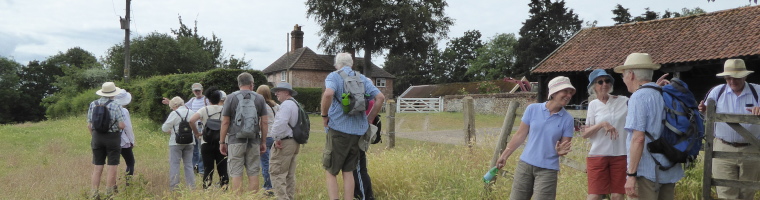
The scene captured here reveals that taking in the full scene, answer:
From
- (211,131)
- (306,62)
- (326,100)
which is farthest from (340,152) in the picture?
(306,62)

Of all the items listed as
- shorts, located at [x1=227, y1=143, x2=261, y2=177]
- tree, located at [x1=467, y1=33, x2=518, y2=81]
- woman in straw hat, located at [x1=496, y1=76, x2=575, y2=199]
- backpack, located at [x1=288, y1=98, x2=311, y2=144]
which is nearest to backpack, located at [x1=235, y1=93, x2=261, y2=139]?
shorts, located at [x1=227, y1=143, x2=261, y2=177]

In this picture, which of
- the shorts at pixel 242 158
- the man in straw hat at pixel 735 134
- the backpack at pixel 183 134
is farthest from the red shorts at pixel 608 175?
the backpack at pixel 183 134

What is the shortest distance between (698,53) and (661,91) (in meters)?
14.8

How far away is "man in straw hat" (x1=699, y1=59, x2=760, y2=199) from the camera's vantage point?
5.19m

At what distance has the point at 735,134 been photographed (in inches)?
206

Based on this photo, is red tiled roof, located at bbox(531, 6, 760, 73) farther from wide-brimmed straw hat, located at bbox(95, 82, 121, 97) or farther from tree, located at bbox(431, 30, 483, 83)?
tree, located at bbox(431, 30, 483, 83)

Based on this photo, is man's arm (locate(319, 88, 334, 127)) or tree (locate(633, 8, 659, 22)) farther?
tree (locate(633, 8, 659, 22))

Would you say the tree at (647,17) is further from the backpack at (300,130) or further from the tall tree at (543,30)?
the backpack at (300,130)

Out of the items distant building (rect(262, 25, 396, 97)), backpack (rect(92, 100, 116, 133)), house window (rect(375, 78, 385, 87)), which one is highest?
distant building (rect(262, 25, 396, 97))

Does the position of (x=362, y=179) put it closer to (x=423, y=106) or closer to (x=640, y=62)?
(x=640, y=62)

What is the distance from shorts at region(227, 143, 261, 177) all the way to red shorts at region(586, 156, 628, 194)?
3644 mm

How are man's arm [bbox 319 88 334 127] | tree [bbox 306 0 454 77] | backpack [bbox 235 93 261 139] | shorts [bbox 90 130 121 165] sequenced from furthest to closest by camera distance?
tree [bbox 306 0 454 77]
shorts [bbox 90 130 121 165]
backpack [bbox 235 93 261 139]
man's arm [bbox 319 88 334 127]

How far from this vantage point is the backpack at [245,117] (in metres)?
6.21

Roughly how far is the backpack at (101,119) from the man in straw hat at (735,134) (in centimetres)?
629
